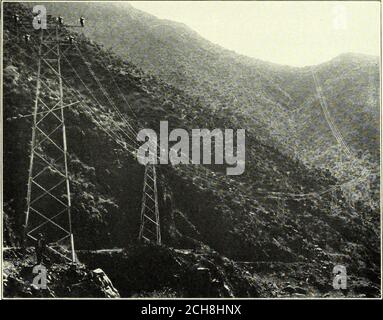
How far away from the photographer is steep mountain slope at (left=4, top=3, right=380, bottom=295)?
16.2 meters

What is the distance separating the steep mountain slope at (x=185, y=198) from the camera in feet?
53.3

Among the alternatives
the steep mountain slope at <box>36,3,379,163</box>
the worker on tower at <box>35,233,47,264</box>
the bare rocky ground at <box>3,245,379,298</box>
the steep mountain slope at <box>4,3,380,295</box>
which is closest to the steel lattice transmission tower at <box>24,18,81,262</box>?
the worker on tower at <box>35,233,47,264</box>

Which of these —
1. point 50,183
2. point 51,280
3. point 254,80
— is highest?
point 254,80

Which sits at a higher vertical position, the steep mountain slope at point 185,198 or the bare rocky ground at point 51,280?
the steep mountain slope at point 185,198

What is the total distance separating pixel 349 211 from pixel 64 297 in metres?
13.7

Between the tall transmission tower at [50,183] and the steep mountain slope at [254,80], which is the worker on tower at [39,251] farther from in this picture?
the steep mountain slope at [254,80]

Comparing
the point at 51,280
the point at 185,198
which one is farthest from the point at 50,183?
the point at 185,198

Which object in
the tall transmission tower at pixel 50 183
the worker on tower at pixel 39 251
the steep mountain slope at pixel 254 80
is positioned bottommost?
the worker on tower at pixel 39 251

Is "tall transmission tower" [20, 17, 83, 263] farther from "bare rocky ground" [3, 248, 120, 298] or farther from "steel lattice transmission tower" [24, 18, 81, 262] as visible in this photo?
"bare rocky ground" [3, 248, 120, 298]

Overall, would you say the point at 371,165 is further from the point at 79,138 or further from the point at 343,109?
the point at 79,138

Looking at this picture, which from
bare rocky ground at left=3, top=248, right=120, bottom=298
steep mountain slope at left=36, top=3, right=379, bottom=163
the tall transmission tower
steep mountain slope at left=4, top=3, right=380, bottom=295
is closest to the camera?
bare rocky ground at left=3, top=248, right=120, bottom=298

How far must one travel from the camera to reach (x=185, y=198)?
18.6m

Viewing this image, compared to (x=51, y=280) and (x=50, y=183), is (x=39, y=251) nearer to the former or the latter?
(x=51, y=280)

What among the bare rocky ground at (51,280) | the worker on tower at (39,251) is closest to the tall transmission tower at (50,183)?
the worker on tower at (39,251)
